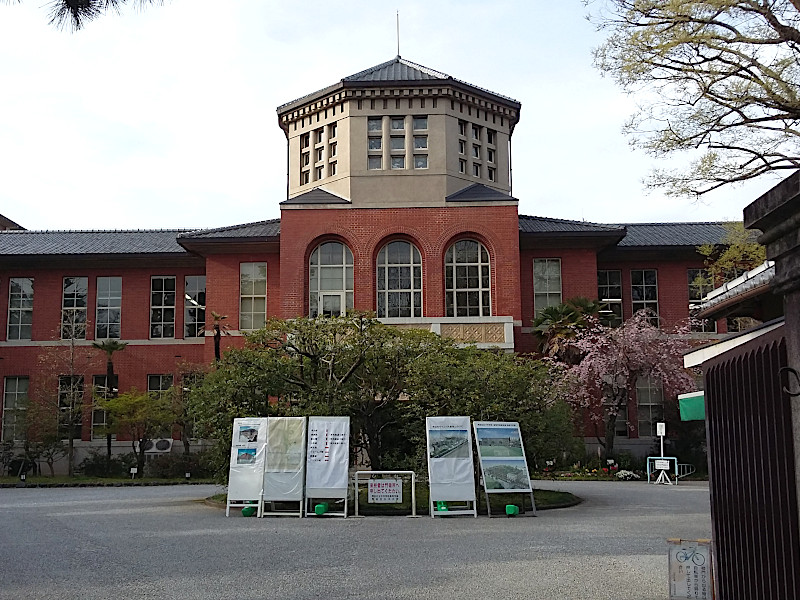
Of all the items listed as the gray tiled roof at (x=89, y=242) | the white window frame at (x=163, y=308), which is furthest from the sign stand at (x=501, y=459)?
the gray tiled roof at (x=89, y=242)

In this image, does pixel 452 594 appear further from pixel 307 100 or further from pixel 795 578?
pixel 307 100

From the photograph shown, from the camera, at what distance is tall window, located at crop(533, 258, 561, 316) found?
3244 cm

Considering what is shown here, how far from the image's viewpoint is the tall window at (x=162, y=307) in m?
34.5

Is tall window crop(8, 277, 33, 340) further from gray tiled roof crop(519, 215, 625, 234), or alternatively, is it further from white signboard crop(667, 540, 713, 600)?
white signboard crop(667, 540, 713, 600)

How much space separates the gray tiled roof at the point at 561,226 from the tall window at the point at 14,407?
1974 cm

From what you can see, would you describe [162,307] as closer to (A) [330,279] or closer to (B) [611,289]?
(A) [330,279]

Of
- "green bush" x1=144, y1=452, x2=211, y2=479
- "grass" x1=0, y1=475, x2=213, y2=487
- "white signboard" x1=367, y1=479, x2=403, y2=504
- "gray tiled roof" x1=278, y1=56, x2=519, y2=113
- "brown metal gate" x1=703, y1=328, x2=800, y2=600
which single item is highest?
"gray tiled roof" x1=278, y1=56, x2=519, y2=113

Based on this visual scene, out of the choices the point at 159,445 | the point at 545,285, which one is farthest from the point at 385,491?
the point at 159,445

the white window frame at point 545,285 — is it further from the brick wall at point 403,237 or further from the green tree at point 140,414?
the green tree at point 140,414

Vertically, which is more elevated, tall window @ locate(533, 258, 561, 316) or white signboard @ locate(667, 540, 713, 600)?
tall window @ locate(533, 258, 561, 316)

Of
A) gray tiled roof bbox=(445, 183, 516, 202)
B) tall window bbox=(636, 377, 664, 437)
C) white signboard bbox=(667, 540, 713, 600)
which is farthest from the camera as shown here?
tall window bbox=(636, 377, 664, 437)

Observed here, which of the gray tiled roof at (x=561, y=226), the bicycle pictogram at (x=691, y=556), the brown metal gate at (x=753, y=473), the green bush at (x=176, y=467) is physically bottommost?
the green bush at (x=176, y=467)

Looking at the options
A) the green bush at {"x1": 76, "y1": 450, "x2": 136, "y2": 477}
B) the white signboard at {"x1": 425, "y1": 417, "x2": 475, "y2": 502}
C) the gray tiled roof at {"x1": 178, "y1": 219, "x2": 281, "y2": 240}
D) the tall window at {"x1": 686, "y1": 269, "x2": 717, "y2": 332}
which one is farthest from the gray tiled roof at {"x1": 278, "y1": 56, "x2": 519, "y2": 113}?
the white signboard at {"x1": 425, "y1": 417, "x2": 475, "y2": 502}

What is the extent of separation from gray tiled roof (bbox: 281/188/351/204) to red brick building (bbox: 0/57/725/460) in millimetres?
73
